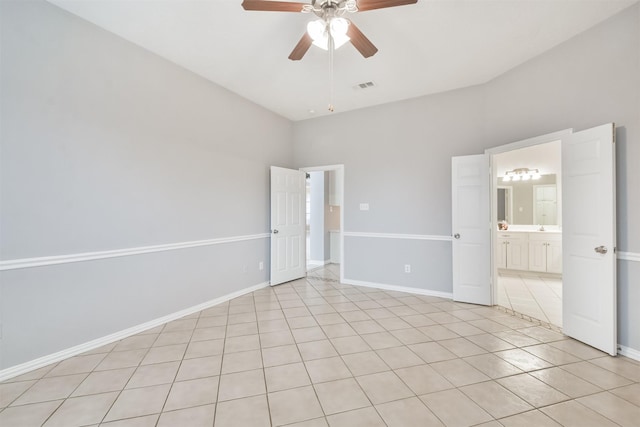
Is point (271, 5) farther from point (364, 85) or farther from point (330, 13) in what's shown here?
point (364, 85)

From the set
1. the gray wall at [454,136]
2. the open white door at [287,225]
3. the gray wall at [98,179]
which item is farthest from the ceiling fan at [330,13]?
the open white door at [287,225]

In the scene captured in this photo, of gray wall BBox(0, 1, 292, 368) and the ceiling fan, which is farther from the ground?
the ceiling fan

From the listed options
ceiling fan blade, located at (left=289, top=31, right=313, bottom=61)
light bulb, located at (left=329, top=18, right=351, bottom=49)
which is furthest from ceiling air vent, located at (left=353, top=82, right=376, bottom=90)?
light bulb, located at (left=329, top=18, right=351, bottom=49)

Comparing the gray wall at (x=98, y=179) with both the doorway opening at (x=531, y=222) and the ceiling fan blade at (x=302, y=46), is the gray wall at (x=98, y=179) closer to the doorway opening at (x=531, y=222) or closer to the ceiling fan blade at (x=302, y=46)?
the ceiling fan blade at (x=302, y=46)

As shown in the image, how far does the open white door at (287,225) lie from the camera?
15.1ft

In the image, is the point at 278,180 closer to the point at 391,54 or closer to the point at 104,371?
the point at 391,54

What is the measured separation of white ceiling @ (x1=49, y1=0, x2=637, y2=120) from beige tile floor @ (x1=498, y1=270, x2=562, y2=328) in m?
3.06

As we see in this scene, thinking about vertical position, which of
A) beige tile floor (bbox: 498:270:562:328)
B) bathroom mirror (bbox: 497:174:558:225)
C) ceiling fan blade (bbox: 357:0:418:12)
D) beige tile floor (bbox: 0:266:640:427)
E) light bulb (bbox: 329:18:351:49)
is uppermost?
ceiling fan blade (bbox: 357:0:418:12)

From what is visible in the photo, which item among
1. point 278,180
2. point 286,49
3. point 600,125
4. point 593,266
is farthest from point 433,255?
point 286,49

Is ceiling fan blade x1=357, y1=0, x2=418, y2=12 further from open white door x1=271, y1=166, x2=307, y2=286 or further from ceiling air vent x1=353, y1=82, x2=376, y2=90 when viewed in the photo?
A: open white door x1=271, y1=166, x2=307, y2=286

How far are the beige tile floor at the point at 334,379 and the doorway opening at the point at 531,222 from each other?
2.22m

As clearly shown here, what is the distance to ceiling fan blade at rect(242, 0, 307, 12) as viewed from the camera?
1.85 metres

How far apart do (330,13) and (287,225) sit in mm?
3363

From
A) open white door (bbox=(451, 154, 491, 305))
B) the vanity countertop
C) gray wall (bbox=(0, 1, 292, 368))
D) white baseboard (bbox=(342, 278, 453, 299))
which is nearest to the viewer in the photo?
gray wall (bbox=(0, 1, 292, 368))
